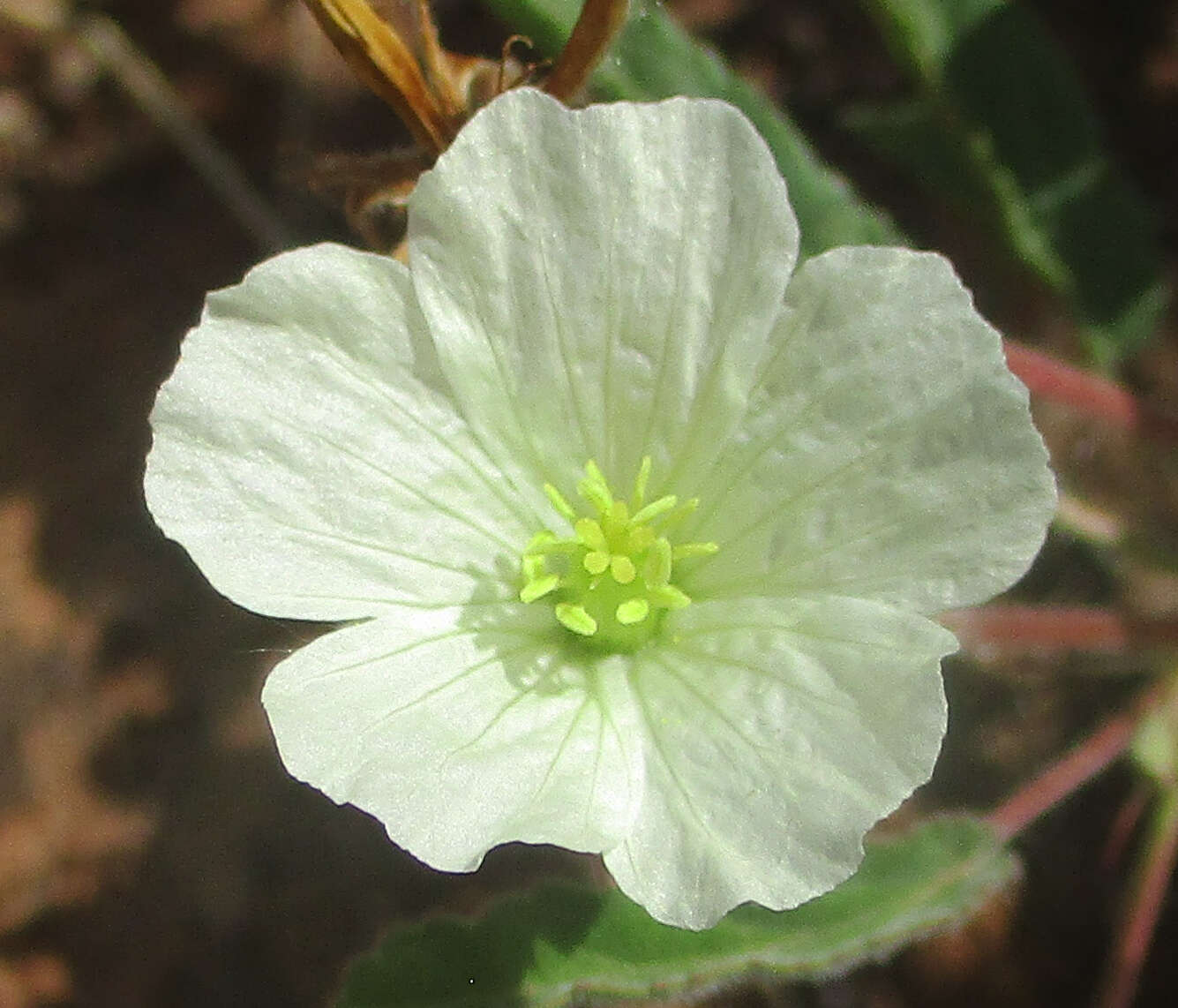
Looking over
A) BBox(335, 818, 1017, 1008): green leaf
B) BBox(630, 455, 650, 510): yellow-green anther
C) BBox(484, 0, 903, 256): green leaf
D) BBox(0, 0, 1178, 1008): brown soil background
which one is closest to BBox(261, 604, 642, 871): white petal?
BBox(630, 455, 650, 510): yellow-green anther

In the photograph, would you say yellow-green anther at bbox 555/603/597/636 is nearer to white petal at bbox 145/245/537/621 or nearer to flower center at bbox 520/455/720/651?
flower center at bbox 520/455/720/651

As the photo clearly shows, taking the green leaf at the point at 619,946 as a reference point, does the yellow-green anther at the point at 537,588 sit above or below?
above

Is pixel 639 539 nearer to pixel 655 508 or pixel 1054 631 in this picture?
pixel 655 508

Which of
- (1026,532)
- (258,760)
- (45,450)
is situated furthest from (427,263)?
(45,450)

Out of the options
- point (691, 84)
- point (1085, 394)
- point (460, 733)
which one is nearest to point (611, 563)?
point (460, 733)

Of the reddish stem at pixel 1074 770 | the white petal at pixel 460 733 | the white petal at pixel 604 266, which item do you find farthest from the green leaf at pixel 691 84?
the reddish stem at pixel 1074 770

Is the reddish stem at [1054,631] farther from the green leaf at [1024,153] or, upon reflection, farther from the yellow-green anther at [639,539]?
the yellow-green anther at [639,539]

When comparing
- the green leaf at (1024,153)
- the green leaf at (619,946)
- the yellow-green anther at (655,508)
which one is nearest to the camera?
the yellow-green anther at (655,508)
